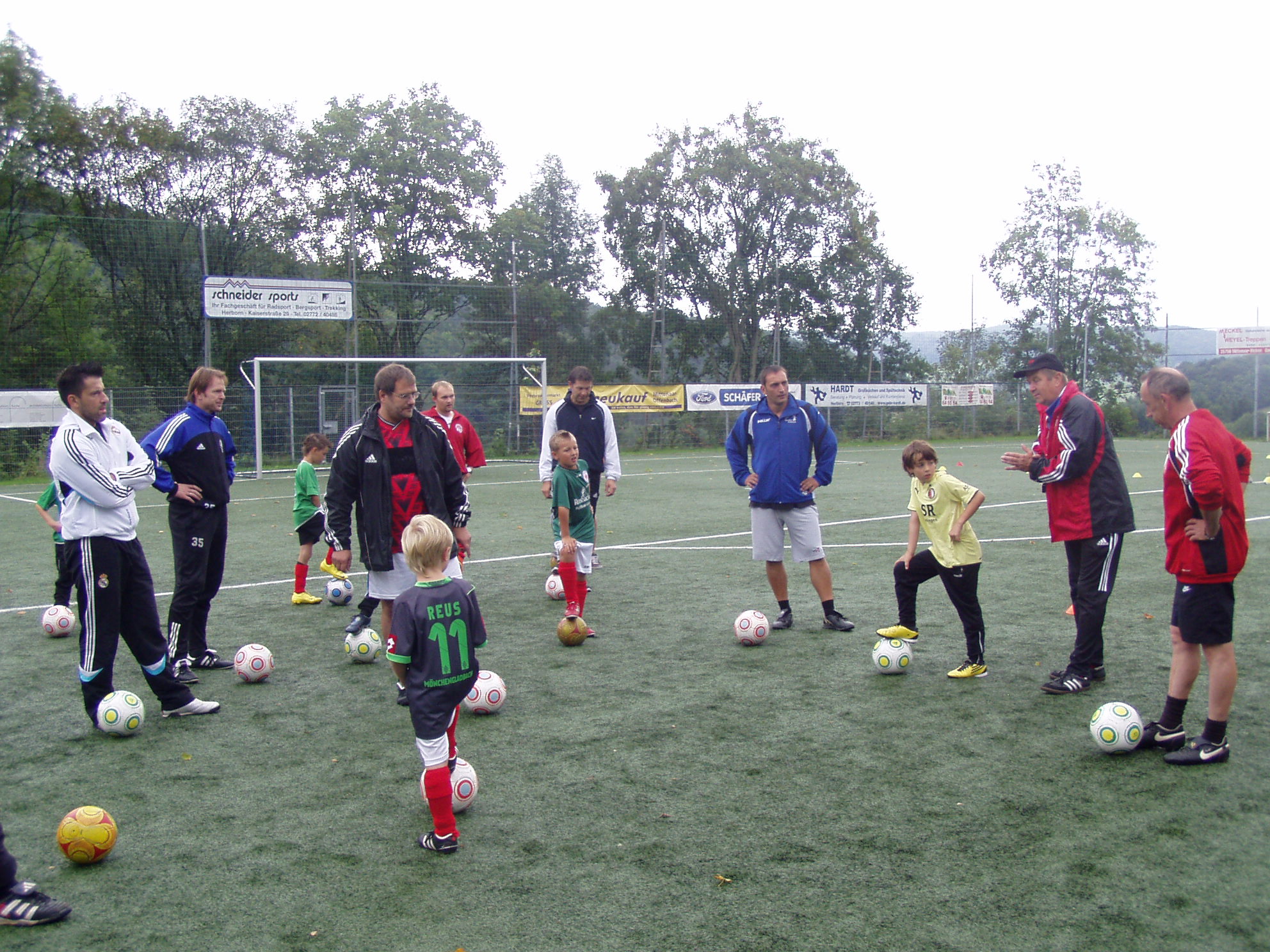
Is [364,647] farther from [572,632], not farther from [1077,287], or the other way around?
[1077,287]

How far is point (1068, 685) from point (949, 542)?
104 cm

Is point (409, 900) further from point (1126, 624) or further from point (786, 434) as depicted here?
point (1126, 624)

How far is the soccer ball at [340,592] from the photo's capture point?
333 inches

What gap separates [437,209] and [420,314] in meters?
7.84

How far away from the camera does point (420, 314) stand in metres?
28.4

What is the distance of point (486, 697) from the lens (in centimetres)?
545

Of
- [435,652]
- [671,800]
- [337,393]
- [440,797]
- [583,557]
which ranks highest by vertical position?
[337,393]

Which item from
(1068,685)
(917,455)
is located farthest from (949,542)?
(1068,685)

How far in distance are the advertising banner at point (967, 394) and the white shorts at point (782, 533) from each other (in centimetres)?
3220

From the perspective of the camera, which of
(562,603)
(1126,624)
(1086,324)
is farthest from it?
(1086,324)

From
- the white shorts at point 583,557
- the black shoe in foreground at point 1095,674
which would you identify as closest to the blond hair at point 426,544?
the white shorts at point 583,557

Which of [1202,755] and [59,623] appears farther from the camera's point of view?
[59,623]

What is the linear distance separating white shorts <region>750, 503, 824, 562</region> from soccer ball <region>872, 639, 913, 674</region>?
1.32 m

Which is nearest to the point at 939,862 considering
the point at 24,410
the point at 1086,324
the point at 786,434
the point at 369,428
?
the point at 369,428
